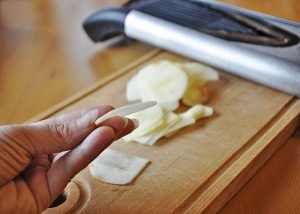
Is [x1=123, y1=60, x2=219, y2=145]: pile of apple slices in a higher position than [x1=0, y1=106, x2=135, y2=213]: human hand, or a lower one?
lower

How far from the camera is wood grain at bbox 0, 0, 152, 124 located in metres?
0.85

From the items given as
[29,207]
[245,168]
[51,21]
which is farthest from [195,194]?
[51,21]

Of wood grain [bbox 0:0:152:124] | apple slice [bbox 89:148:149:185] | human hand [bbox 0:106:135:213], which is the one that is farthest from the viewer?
wood grain [bbox 0:0:152:124]

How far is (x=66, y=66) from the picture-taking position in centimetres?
95

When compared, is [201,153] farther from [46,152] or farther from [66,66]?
[66,66]

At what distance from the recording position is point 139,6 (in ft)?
3.19

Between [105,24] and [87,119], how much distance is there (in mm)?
521

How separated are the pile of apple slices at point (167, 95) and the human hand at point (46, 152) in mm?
183

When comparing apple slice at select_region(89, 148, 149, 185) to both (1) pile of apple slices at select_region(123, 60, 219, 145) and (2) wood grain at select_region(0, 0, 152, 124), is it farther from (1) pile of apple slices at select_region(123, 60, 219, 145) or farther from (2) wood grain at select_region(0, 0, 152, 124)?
(2) wood grain at select_region(0, 0, 152, 124)

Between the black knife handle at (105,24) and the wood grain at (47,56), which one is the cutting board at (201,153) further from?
the black knife handle at (105,24)

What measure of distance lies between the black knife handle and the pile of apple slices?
0.16 metres

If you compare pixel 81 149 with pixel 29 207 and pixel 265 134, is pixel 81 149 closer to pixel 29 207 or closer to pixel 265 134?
pixel 29 207

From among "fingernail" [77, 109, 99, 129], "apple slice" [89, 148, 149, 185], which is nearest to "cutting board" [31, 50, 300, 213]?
"apple slice" [89, 148, 149, 185]

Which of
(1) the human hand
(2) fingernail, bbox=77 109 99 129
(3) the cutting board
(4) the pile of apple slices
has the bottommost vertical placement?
(3) the cutting board
